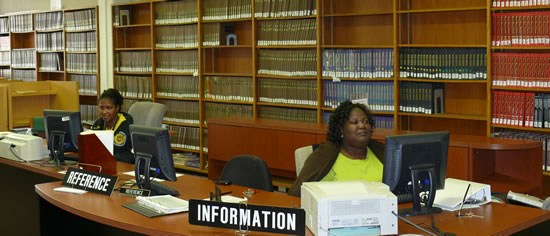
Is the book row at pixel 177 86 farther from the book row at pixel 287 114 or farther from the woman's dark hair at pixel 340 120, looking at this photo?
the woman's dark hair at pixel 340 120

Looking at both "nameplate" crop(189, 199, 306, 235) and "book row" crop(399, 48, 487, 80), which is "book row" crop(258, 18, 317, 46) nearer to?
"book row" crop(399, 48, 487, 80)

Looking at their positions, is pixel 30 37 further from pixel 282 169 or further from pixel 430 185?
pixel 430 185

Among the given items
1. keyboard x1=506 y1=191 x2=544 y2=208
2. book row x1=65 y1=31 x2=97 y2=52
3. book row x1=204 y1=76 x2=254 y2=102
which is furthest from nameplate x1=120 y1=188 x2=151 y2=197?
book row x1=65 y1=31 x2=97 y2=52

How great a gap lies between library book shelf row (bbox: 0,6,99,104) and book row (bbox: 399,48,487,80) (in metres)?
5.04

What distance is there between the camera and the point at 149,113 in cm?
677

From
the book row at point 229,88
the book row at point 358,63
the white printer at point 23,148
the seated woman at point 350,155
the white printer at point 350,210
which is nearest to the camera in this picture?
the white printer at point 350,210

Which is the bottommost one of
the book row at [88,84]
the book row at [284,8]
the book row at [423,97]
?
the book row at [423,97]

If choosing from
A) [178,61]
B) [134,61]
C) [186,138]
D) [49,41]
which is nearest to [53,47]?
[49,41]

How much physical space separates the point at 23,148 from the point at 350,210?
10.7 ft

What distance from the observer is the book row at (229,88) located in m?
7.85

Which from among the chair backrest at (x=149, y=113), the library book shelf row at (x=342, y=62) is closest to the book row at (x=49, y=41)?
the library book shelf row at (x=342, y=62)

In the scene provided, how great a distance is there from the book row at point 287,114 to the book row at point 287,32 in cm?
74

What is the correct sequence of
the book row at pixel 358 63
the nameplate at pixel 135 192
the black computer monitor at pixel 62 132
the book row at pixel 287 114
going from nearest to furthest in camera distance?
the nameplate at pixel 135 192 < the black computer monitor at pixel 62 132 < the book row at pixel 358 63 < the book row at pixel 287 114

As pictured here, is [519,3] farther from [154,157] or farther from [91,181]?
[91,181]
